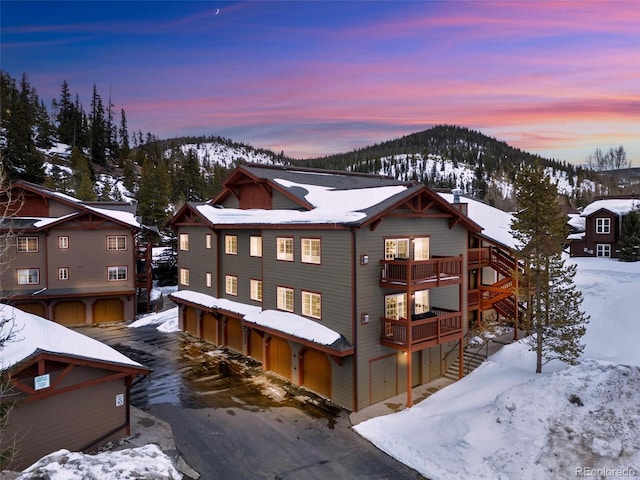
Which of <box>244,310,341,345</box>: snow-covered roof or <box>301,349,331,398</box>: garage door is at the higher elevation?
<box>244,310,341,345</box>: snow-covered roof

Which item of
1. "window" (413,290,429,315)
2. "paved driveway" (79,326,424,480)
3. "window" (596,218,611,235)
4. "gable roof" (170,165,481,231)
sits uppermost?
"gable roof" (170,165,481,231)

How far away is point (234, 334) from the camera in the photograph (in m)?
26.8

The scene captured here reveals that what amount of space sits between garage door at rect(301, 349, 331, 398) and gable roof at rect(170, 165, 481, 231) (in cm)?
626

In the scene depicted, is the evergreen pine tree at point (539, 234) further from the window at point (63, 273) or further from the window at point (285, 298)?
the window at point (63, 273)

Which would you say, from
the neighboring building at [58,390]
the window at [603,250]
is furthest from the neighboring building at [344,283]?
the window at [603,250]

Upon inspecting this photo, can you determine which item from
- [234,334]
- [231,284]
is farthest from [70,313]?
[234,334]

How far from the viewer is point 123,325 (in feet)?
112

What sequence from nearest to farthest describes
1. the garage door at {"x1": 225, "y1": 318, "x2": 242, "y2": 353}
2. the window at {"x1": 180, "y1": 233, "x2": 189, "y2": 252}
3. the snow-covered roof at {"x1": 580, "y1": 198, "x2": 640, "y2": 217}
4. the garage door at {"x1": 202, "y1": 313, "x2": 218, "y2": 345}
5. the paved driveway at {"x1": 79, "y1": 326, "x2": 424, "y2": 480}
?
1. the paved driveway at {"x1": 79, "y1": 326, "x2": 424, "y2": 480}
2. the garage door at {"x1": 225, "y1": 318, "x2": 242, "y2": 353}
3. the garage door at {"x1": 202, "y1": 313, "x2": 218, "y2": 345}
4. the window at {"x1": 180, "y1": 233, "x2": 189, "y2": 252}
5. the snow-covered roof at {"x1": 580, "y1": 198, "x2": 640, "y2": 217}

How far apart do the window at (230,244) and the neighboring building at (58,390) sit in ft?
41.2

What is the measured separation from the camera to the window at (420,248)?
816 inches

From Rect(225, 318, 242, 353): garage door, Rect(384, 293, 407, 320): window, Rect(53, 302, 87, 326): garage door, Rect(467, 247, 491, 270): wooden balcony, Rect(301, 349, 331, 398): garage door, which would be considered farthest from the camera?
Rect(53, 302, 87, 326): garage door

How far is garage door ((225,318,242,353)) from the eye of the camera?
26.4 meters

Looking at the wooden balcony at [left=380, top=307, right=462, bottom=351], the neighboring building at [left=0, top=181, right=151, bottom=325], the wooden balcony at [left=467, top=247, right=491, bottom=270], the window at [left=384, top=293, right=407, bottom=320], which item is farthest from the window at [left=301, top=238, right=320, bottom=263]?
the neighboring building at [left=0, top=181, right=151, bottom=325]

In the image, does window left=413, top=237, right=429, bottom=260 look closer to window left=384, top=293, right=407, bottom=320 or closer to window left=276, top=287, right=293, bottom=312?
window left=384, top=293, right=407, bottom=320
